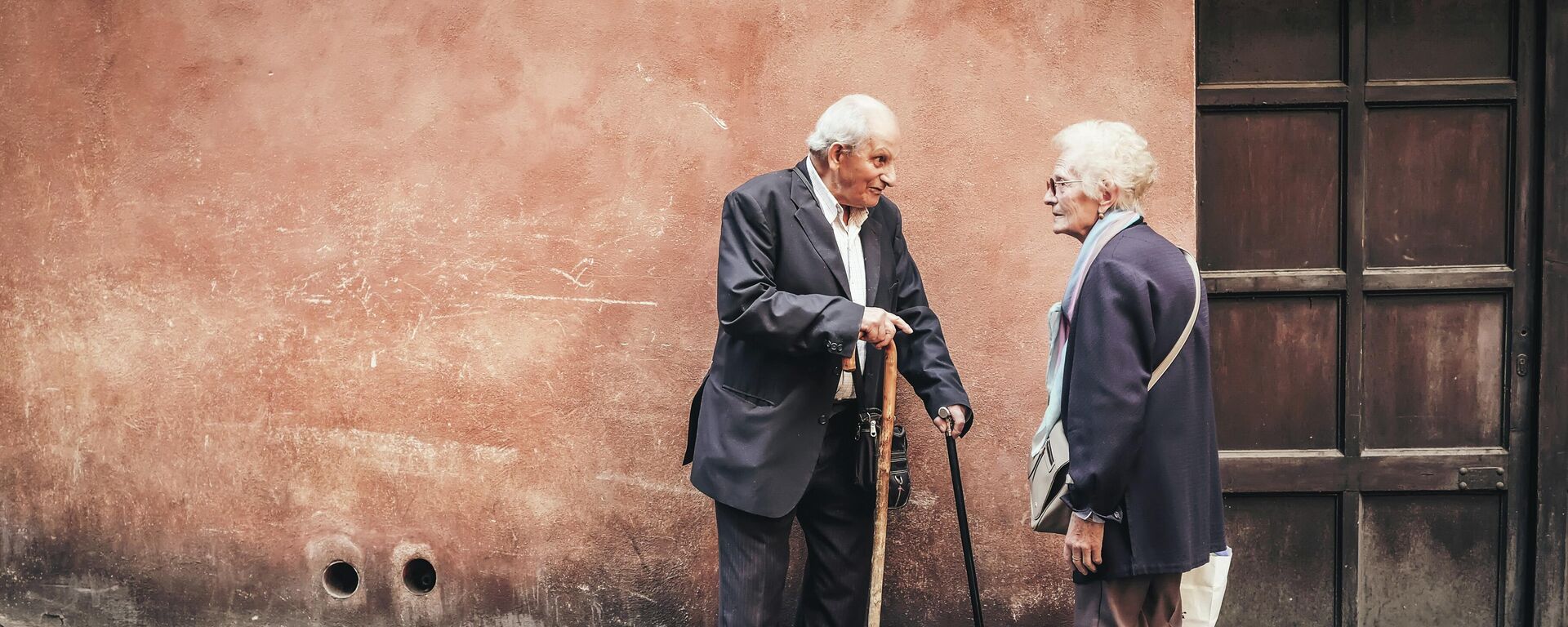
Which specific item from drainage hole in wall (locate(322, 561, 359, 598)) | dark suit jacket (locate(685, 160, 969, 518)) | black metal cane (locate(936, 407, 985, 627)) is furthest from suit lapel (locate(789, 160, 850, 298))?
drainage hole in wall (locate(322, 561, 359, 598))

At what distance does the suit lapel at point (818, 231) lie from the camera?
300cm

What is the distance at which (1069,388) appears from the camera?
2541 millimetres

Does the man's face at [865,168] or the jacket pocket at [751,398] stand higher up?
the man's face at [865,168]

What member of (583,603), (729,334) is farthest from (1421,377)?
(583,603)

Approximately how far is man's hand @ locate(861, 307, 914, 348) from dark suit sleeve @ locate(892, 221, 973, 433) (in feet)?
0.78

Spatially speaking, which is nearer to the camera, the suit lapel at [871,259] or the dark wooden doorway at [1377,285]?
the suit lapel at [871,259]

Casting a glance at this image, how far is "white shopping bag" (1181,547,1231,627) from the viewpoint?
2674 millimetres

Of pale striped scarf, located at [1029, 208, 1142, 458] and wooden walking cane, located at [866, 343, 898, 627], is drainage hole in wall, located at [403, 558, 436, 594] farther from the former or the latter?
pale striped scarf, located at [1029, 208, 1142, 458]

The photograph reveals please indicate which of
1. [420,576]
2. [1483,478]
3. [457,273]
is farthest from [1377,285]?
[420,576]

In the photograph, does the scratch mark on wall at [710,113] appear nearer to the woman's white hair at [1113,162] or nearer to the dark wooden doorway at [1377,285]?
the woman's white hair at [1113,162]

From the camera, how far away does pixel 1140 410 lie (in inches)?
95.9

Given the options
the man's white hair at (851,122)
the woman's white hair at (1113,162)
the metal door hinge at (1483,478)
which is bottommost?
the metal door hinge at (1483,478)

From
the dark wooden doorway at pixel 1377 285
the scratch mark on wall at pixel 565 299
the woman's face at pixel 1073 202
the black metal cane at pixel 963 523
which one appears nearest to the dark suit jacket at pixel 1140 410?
the woman's face at pixel 1073 202

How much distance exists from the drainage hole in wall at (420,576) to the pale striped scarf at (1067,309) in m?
2.18
